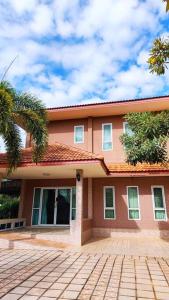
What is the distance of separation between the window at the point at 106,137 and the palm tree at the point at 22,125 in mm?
5661

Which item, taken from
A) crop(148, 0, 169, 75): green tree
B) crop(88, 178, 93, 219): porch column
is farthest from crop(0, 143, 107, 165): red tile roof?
crop(148, 0, 169, 75): green tree

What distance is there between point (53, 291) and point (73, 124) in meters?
12.7

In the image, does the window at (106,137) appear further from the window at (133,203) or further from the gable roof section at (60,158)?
the gable roof section at (60,158)

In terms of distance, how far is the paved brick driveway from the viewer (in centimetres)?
468

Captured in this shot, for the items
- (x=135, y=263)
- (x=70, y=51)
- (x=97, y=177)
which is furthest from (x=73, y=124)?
(x=135, y=263)

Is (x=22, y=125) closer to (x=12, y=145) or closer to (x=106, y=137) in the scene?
(x=12, y=145)

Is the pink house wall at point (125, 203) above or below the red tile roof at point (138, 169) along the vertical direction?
below

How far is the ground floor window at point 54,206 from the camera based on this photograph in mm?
14477

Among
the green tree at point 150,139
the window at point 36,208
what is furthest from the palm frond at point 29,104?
the window at point 36,208

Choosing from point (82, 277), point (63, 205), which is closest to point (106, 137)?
point (63, 205)

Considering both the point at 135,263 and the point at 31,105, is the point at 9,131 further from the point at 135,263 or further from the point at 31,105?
the point at 135,263

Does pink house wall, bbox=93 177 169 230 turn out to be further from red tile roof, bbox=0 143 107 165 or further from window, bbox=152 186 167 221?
red tile roof, bbox=0 143 107 165

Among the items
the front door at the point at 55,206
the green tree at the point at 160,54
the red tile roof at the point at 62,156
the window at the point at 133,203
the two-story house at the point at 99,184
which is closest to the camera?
the green tree at the point at 160,54

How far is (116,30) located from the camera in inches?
270
